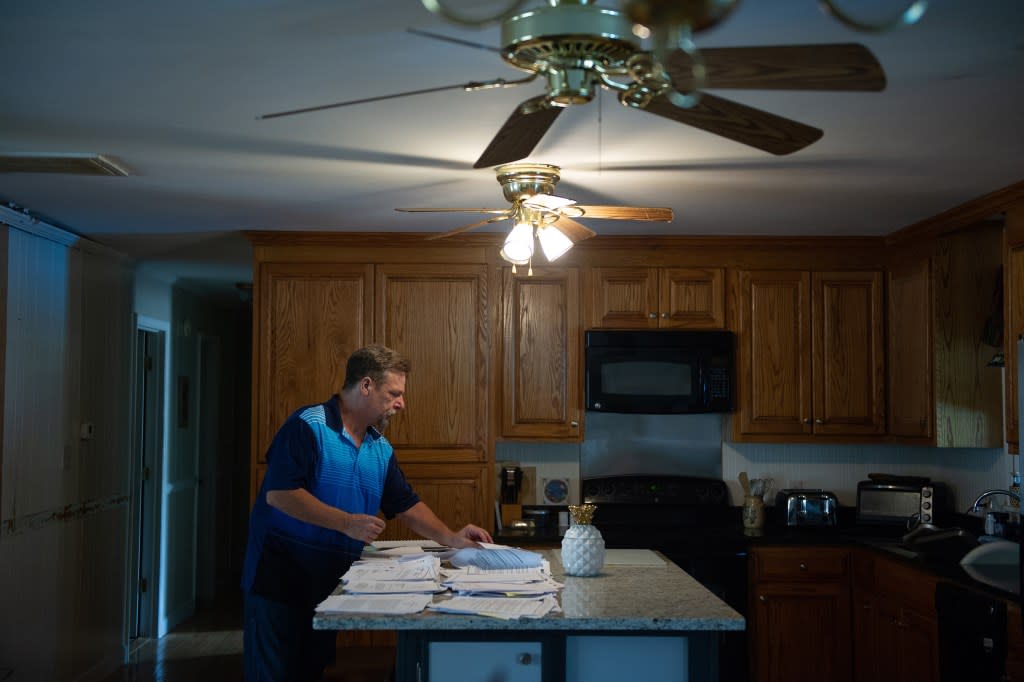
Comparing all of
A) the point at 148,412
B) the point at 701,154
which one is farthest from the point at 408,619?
the point at 148,412

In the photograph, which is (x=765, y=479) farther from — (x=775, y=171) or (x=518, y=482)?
(x=775, y=171)

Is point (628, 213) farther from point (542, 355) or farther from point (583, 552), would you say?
point (542, 355)

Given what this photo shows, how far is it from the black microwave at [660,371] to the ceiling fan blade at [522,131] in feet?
8.52

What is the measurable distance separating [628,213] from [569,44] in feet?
5.63

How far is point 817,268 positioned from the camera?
510cm

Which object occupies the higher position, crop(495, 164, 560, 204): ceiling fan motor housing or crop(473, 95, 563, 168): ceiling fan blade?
crop(495, 164, 560, 204): ceiling fan motor housing

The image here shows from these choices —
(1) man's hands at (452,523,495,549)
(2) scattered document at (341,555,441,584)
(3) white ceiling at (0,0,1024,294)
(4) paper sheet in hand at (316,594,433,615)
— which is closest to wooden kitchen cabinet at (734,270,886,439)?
(3) white ceiling at (0,0,1024,294)

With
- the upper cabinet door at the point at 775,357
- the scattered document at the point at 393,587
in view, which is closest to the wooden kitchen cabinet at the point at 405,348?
the upper cabinet door at the point at 775,357

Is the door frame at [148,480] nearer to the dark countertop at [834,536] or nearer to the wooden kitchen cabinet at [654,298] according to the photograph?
the dark countertop at [834,536]

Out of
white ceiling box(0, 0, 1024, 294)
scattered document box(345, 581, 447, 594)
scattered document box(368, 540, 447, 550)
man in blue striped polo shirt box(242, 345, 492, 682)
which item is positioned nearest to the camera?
white ceiling box(0, 0, 1024, 294)

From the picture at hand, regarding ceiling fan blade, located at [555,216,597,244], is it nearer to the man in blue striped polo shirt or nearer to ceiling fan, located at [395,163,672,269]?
ceiling fan, located at [395,163,672,269]

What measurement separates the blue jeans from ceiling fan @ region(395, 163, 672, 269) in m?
1.35

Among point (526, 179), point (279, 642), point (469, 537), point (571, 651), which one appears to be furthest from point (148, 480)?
point (571, 651)

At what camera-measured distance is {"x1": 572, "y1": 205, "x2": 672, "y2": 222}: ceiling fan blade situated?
3.47 m
